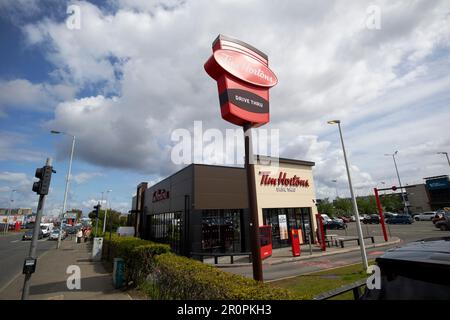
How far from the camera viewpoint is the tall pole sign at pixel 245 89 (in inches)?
226

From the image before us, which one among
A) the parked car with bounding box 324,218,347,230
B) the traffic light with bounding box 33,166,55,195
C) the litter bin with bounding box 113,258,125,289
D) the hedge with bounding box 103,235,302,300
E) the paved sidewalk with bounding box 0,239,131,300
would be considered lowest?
the paved sidewalk with bounding box 0,239,131,300

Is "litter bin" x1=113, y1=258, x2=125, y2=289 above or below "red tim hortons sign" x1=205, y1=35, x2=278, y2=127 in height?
below

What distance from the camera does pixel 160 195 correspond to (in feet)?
73.9

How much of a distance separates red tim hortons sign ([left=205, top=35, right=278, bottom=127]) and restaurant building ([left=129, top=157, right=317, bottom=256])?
10.1 m

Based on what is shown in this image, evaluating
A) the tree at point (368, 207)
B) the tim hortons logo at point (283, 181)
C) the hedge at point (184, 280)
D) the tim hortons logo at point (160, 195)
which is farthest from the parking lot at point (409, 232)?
the tree at point (368, 207)

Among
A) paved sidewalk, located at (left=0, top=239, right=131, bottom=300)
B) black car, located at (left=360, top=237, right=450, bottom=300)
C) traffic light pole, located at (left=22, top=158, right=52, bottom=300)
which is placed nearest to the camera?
black car, located at (left=360, top=237, right=450, bottom=300)

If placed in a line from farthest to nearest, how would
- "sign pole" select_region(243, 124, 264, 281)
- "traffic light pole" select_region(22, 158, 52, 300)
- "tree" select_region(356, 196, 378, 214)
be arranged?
"tree" select_region(356, 196, 378, 214)
"traffic light pole" select_region(22, 158, 52, 300)
"sign pole" select_region(243, 124, 264, 281)

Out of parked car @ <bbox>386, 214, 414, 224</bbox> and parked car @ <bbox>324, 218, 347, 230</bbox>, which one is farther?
parked car @ <bbox>324, 218, 347, 230</bbox>

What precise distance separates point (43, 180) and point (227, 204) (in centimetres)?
1152

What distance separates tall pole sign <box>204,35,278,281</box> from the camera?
5750mm

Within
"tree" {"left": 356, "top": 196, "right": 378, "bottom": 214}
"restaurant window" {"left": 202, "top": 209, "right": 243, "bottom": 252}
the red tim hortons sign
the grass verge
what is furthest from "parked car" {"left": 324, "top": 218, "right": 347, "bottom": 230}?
the red tim hortons sign

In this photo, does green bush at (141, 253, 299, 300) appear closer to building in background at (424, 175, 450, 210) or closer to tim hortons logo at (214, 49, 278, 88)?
tim hortons logo at (214, 49, 278, 88)

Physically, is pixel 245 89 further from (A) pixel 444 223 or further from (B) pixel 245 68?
(A) pixel 444 223
